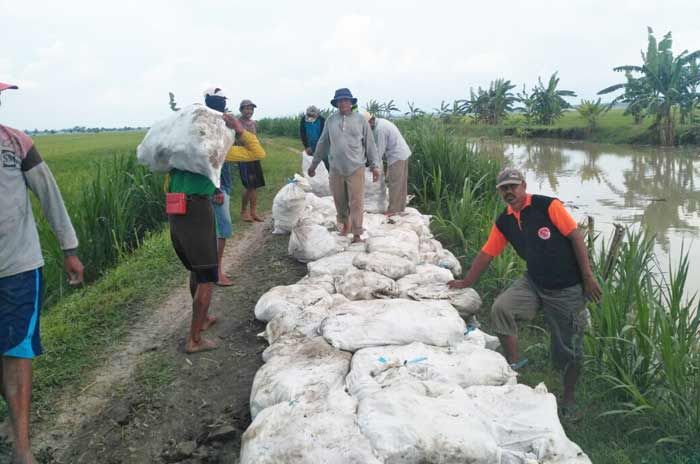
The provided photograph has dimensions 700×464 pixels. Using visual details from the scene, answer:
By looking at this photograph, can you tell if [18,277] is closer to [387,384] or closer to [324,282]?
[387,384]

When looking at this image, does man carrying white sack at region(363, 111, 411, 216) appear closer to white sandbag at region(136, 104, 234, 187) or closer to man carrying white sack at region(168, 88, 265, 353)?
man carrying white sack at region(168, 88, 265, 353)

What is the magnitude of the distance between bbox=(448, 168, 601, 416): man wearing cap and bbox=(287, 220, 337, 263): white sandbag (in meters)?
1.90

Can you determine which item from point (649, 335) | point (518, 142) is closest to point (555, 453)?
point (649, 335)

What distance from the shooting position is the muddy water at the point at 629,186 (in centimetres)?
828

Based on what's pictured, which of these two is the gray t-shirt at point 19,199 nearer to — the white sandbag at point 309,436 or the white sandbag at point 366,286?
the white sandbag at point 309,436

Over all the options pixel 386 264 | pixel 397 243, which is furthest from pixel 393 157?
pixel 386 264

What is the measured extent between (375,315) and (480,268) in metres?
0.84

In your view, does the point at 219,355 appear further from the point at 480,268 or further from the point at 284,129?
the point at 284,129

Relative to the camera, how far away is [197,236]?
9.83 ft

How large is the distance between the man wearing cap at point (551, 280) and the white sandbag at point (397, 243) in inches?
42.5

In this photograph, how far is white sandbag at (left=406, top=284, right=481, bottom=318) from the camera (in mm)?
3246

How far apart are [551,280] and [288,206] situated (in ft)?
10.5

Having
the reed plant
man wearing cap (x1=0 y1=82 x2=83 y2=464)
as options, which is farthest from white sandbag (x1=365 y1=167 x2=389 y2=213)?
man wearing cap (x1=0 y1=82 x2=83 y2=464)

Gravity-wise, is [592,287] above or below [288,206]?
below
